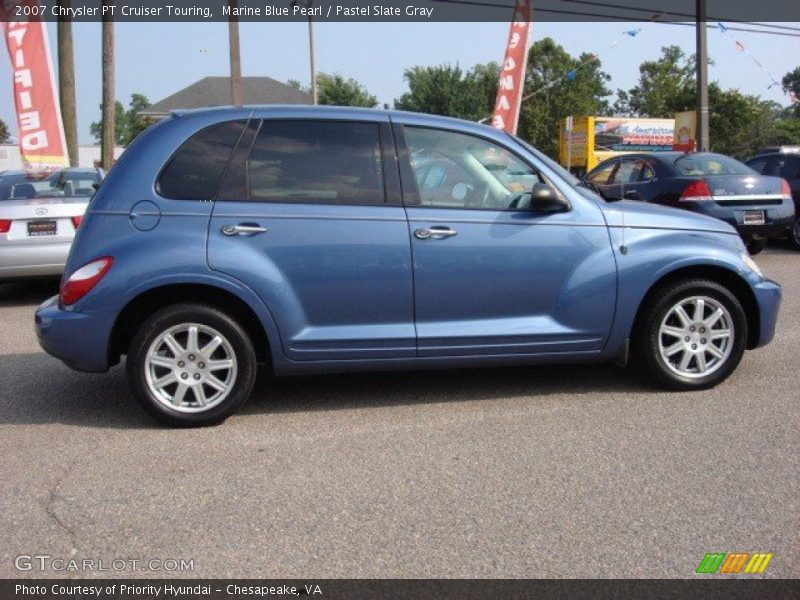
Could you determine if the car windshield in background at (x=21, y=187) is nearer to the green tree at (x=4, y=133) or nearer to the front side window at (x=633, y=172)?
the front side window at (x=633, y=172)

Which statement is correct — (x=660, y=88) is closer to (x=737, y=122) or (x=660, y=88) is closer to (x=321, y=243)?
(x=737, y=122)

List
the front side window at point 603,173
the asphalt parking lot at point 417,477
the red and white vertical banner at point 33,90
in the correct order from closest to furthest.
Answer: the asphalt parking lot at point 417,477 → the front side window at point 603,173 → the red and white vertical banner at point 33,90

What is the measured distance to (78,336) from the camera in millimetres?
4438

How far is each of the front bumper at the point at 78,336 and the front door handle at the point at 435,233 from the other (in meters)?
1.79

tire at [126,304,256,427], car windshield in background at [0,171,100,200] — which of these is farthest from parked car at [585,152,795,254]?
tire at [126,304,256,427]

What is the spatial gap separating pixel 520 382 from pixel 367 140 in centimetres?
193

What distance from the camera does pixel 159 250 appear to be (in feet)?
14.4

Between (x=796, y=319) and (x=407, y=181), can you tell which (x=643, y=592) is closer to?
(x=407, y=181)

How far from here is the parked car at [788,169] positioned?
1255 cm

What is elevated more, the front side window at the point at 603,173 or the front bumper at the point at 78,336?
the front side window at the point at 603,173

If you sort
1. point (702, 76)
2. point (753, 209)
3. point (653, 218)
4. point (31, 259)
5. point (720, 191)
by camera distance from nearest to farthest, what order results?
point (653, 218), point (31, 259), point (720, 191), point (753, 209), point (702, 76)

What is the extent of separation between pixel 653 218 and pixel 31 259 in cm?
649

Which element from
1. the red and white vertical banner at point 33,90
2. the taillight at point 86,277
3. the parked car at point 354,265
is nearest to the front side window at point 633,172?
the parked car at point 354,265

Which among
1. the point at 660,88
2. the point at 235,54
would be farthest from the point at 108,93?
the point at 660,88
